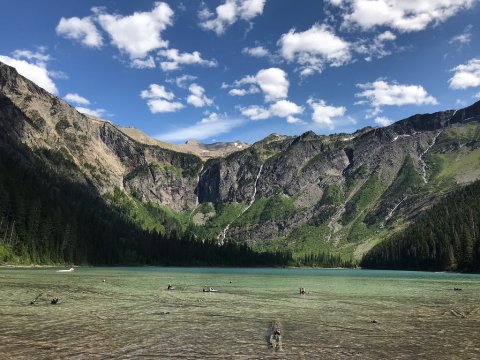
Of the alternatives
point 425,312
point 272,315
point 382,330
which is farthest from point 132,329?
point 425,312

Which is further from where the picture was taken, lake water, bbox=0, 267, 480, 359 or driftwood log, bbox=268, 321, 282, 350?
driftwood log, bbox=268, 321, 282, 350

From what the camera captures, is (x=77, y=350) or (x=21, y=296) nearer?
(x=77, y=350)

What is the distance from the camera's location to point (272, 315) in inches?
1724

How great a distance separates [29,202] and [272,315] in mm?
152486

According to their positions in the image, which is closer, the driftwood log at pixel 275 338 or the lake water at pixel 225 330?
the lake water at pixel 225 330

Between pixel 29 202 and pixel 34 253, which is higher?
pixel 29 202

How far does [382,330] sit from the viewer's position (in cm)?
3462

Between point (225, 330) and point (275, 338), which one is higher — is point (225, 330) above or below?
below

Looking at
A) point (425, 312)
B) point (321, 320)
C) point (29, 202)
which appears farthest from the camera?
point (29, 202)

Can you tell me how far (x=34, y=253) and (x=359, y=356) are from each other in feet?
497

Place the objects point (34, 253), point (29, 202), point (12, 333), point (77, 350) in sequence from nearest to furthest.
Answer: point (77, 350) → point (12, 333) → point (34, 253) → point (29, 202)

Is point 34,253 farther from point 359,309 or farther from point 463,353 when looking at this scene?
point 463,353

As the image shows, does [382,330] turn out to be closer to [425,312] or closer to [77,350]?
[425,312]

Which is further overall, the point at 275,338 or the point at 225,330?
the point at 225,330
